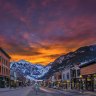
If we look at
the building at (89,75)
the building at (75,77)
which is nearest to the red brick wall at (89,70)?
the building at (89,75)

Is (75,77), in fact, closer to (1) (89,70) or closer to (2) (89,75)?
(2) (89,75)

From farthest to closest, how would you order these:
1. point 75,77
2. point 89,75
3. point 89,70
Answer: point 75,77 → point 89,75 → point 89,70

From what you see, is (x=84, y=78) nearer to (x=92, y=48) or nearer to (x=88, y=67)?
(x=88, y=67)

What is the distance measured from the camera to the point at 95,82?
294 feet

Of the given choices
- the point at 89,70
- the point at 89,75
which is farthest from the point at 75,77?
the point at 89,70

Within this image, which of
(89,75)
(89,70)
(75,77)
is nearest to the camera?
(89,70)

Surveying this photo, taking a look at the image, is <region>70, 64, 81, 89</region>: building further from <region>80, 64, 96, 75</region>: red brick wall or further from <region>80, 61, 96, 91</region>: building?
<region>80, 64, 96, 75</region>: red brick wall

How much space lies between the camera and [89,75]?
95062 millimetres

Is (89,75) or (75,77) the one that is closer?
(89,75)

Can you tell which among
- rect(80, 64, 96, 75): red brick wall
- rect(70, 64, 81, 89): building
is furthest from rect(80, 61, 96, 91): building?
rect(70, 64, 81, 89): building

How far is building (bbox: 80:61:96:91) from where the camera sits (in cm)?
8684

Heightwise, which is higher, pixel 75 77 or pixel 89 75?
pixel 75 77

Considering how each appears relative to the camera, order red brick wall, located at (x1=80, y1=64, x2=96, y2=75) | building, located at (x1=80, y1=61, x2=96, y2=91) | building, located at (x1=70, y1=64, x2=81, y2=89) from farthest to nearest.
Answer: building, located at (x1=70, y1=64, x2=81, y2=89)
building, located at (x1=80, y1=61, x2=96, y2=91)
red brick wall, located at (x1=80, y1=64, x2=96, y2=75)

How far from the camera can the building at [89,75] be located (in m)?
86.8
